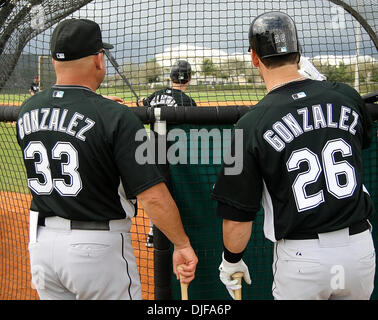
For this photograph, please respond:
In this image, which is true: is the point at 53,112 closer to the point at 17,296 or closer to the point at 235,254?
the point at 235,254

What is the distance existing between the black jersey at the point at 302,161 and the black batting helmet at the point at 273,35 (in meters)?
0.18

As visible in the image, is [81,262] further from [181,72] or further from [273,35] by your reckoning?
[181,72]

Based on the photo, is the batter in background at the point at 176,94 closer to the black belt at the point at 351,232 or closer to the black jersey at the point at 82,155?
the black jersey at the point at 82,155

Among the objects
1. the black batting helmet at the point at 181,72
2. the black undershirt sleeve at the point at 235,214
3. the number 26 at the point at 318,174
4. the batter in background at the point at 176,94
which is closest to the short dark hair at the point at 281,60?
the number 26 at the point at 318,174

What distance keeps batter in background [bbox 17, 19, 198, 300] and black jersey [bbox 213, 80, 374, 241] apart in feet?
1.58

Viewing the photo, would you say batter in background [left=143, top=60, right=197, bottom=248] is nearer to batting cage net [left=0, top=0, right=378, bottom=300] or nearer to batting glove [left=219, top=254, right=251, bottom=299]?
batting cage net [left=0, top=0, right=378, bottom=300]

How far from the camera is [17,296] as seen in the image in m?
3.65

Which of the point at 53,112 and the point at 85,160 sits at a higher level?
the point at 53,112

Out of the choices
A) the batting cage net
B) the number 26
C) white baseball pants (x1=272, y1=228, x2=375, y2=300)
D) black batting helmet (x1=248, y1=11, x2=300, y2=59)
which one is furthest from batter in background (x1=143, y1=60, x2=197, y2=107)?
white baseball pants (x1=272, y1=228, x2=375, y2=300)

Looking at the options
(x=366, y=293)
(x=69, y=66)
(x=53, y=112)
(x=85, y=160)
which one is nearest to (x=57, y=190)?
(x=85, y=160)

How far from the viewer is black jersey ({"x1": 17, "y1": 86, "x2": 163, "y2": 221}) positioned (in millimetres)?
1806

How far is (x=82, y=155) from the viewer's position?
1.82 metres

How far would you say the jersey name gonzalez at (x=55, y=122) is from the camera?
5.94ft
